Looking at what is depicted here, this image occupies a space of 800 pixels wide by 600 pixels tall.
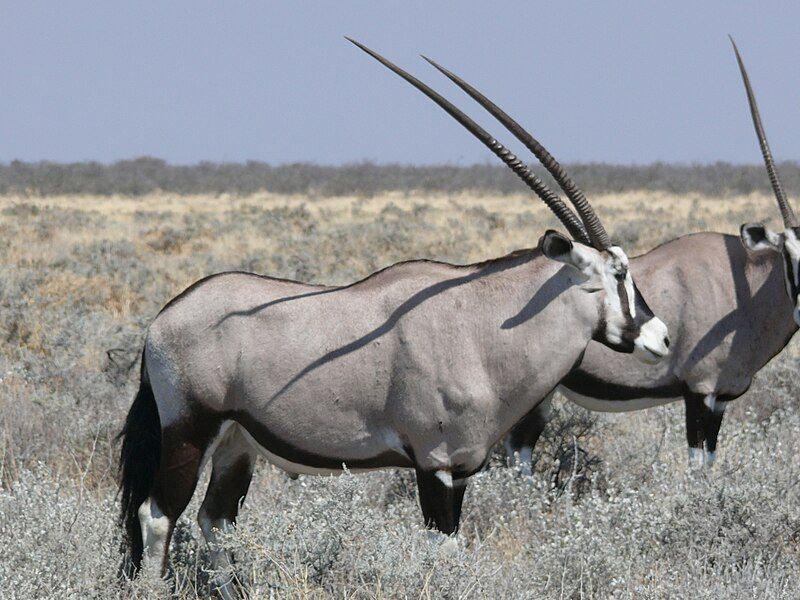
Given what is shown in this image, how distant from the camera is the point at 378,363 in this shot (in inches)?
185

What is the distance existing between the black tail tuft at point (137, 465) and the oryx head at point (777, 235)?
3.67 m

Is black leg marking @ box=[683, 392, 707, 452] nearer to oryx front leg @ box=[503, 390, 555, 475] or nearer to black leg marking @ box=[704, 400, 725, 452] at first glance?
black leg marking @ box=[704, 400, 725, 452]

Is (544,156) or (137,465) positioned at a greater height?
(544,156)

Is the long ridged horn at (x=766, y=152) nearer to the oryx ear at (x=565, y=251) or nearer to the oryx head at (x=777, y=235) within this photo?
the oryx head at (x=777, y=235)

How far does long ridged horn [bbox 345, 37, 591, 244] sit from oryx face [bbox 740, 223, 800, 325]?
87.8 inches

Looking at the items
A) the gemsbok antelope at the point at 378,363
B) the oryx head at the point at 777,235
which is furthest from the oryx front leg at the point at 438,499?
the oryx head at the point at 777,235

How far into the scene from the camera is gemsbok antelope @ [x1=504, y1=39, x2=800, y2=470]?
6812 mm

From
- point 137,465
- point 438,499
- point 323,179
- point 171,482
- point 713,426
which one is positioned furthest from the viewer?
point 323,179

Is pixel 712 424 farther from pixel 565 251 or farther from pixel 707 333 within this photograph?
pixel 565 251

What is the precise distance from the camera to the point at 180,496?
482 centimetres

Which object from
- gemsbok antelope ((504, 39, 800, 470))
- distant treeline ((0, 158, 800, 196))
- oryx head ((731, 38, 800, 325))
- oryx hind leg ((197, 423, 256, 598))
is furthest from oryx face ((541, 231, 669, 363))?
distant treeline ((0, 158, 800, 196))

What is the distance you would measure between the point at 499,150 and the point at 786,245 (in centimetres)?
287

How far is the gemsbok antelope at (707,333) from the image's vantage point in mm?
6812

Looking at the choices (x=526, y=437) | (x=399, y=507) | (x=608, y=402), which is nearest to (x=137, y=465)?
(x=399, y=507)
